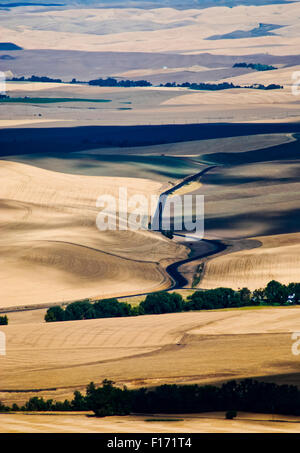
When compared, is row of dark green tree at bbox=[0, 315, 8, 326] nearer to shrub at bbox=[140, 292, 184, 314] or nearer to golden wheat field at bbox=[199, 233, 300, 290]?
shrub at bbox=[140, 292, 184, 314]

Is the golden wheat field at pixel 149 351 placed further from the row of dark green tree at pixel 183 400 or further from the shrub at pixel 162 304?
the shrub at pixel 162 304

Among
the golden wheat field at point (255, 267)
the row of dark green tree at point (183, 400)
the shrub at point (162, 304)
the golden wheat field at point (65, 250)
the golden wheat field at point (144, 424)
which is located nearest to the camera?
the golden wheat field at point (144, 424)

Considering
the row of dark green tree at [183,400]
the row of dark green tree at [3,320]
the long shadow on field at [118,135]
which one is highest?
the long shadow on field at [118,135]

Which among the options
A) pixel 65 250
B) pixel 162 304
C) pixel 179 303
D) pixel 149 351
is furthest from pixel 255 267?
pixel 149 351

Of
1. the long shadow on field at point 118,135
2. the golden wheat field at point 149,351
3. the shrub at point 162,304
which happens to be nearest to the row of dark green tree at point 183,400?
the golden wheat field at point 149,351

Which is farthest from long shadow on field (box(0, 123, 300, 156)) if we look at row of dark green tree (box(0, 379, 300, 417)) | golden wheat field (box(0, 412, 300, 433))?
golden wheat field (box(0, 412, 300, 433))

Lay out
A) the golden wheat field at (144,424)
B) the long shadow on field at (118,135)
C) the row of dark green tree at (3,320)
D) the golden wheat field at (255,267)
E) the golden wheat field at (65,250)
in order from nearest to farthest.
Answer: the golden wheat field at (144,424)
the row of dark green tree at (3,320)
the golden wheat field at (65,250)
the golden wheat field at (255,267)
the long shadow on field at (118,135)
